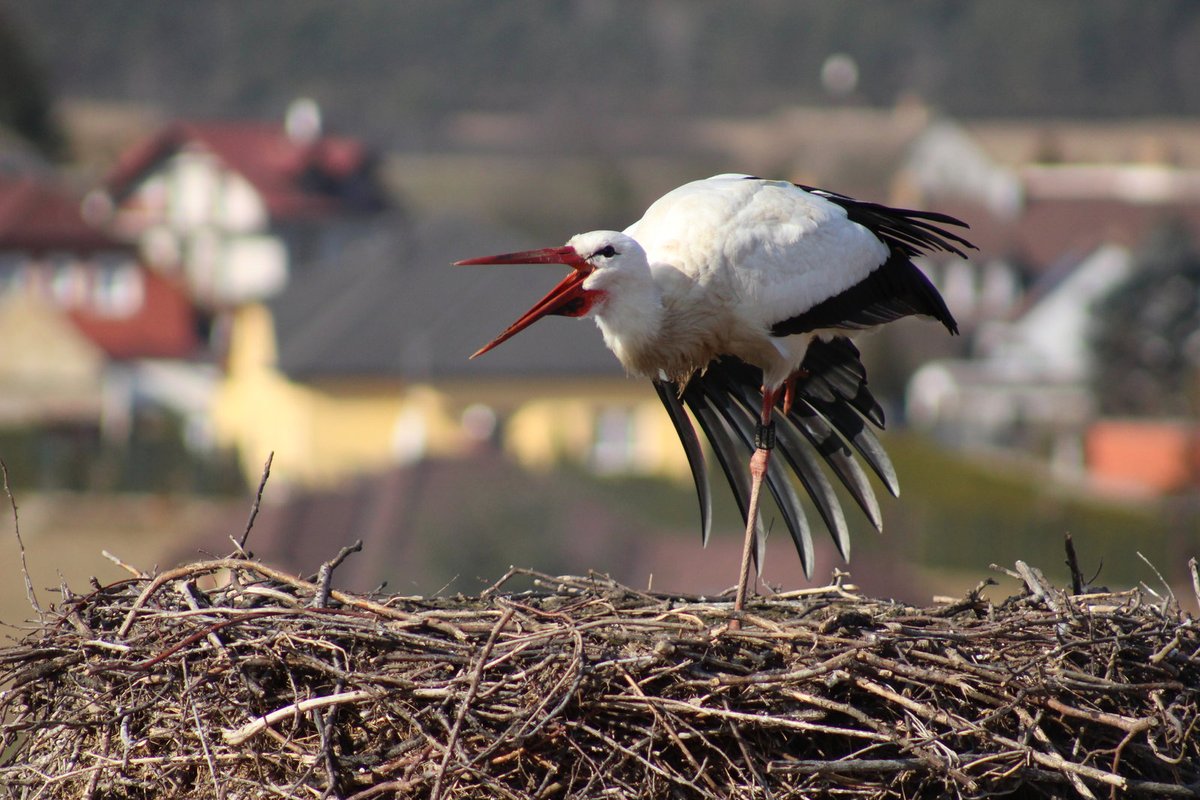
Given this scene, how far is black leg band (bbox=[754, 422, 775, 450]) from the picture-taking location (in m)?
5.75

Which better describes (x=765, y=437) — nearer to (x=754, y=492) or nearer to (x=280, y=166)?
(x=754, y=492)

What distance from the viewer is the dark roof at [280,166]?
5388 cm

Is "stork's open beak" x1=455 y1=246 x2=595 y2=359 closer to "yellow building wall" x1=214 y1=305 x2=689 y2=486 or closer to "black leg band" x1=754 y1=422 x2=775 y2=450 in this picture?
"black leg band" x1=754 y1=422 x2=775 y2=450

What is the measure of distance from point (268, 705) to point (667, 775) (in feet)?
3.24

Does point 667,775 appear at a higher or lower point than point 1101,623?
lower

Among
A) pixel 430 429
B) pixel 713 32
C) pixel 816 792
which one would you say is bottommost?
pixel 430 429

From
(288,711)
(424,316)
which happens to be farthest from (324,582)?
(424,316)

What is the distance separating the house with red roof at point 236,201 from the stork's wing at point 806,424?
47.6 metres

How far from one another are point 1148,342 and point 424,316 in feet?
54.1

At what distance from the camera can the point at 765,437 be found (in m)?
5.76

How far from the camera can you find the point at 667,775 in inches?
168

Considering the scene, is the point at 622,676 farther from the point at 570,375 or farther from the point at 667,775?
the point at 570,375

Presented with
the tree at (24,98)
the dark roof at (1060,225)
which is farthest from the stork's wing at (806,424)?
the tree at (24,98)

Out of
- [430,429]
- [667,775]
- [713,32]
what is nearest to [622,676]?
[667,775]
